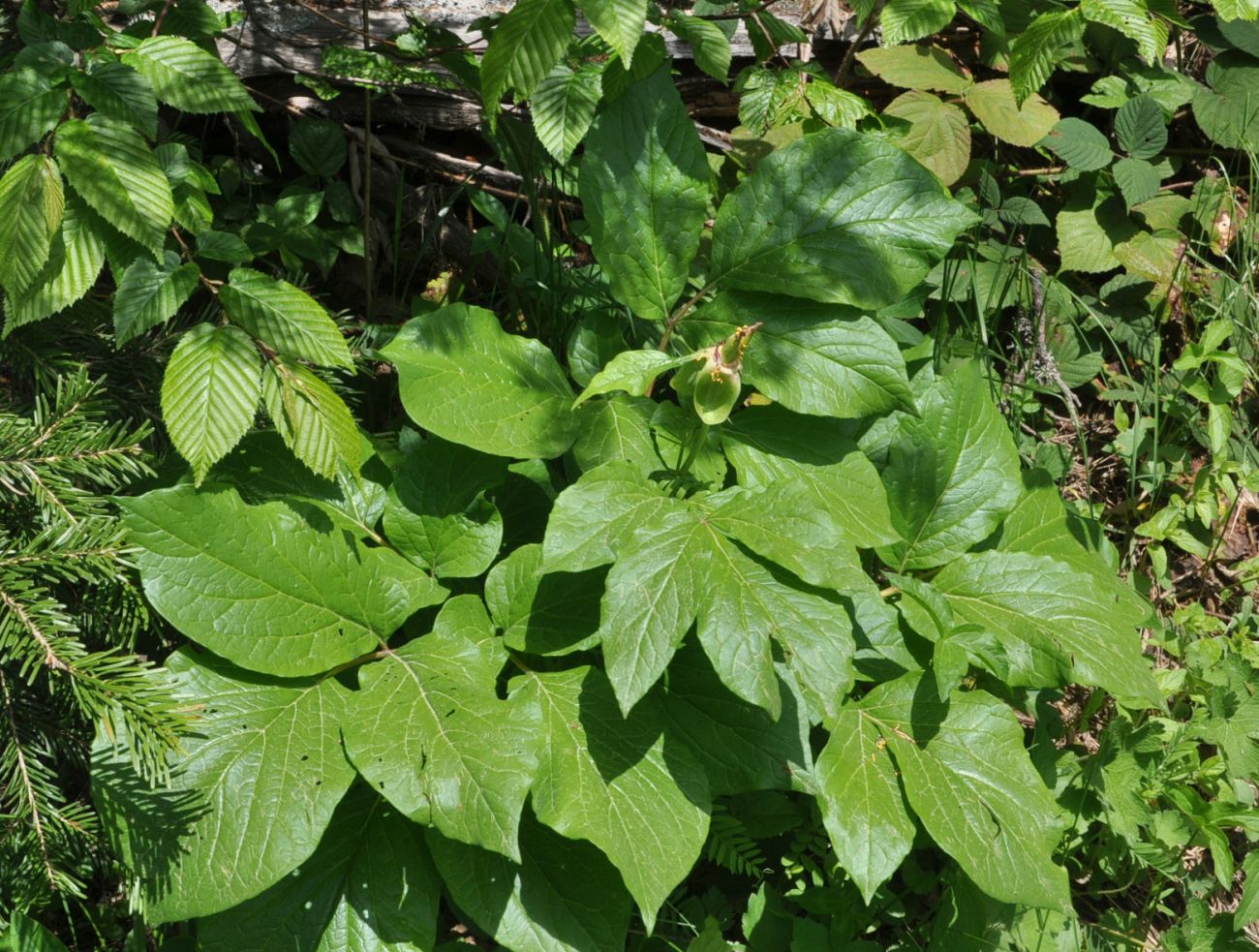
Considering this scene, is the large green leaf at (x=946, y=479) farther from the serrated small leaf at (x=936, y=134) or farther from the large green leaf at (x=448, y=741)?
the serrated small leaf at (x=936, y=134)

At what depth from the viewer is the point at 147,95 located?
5.33 feet

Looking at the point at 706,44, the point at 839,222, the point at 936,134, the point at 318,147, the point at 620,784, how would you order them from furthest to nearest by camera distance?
the point at 936,134 < the point at 318,147 < the point at 706,44 < the point at 839,222 < the point at 620,784

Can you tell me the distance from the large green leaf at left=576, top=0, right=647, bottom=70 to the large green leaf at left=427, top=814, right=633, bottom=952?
1286 mm

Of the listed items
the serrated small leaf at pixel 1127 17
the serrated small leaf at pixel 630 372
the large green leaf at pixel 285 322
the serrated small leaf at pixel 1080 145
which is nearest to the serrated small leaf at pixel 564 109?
the serrated small leaf at pixel 630 372

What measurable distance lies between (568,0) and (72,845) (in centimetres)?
154

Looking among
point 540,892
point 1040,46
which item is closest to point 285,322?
point 540,892

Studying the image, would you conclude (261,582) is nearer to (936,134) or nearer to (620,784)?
(620,784)

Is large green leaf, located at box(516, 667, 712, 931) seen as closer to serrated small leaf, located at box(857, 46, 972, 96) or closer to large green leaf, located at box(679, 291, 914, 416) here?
large green leaf, located at box(679, 291, 914, 416)

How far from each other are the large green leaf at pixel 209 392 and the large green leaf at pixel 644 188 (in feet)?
2.26

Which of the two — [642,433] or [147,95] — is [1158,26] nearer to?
[642,433]

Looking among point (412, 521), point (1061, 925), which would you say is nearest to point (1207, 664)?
point (1061, 925)

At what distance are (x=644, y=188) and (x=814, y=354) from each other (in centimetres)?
45

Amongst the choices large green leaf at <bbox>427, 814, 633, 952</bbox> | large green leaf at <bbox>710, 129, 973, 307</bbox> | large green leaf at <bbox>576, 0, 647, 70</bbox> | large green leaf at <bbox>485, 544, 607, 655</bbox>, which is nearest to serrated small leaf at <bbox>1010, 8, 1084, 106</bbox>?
large green leaf at <bbox>710, 129, 973, 307</bbox>

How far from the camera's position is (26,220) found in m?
1.52
